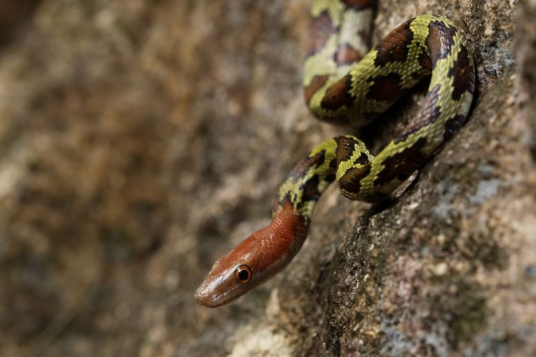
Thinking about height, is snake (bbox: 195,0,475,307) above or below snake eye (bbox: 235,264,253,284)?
above

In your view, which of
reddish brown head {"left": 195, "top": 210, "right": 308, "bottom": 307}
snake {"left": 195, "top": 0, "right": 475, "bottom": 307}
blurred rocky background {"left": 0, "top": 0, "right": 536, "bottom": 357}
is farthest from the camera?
reddish brown head {"left": 195, "top": 210, "right": 308, "bottom": 307}

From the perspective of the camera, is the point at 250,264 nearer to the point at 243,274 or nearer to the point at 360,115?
the point at 243,274

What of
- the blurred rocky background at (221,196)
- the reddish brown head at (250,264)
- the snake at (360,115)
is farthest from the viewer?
the reddish brown head at (250,264)

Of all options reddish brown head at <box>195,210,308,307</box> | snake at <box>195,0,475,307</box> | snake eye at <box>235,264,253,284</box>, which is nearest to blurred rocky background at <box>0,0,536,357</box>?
snake at <box>195,0,475,307</box>

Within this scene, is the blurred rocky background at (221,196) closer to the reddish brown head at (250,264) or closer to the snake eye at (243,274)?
the reddish brown head at (250,264)

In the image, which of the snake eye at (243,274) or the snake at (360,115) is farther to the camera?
the snake eye at (243,274)

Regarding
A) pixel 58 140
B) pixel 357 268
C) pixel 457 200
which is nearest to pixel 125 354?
pixel 58 140

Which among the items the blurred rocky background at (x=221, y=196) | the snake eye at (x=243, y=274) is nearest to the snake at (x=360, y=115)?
the snake eye at (x=243, y=274)

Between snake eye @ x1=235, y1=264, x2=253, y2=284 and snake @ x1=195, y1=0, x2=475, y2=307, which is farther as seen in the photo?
snake eye @ x1=235, y1=264, x2=253, y2=284

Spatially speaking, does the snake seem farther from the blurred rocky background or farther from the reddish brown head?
the blurred rocky background
